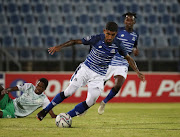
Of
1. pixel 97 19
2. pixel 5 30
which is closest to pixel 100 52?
pixel 5 30

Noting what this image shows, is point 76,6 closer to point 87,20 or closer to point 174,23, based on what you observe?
point 87,20

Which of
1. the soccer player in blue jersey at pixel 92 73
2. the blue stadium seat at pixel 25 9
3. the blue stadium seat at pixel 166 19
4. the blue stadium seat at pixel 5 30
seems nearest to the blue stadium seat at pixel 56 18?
the blue stadium seat at pixel 25 9

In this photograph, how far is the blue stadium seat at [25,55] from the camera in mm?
13508

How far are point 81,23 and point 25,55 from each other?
3.76 meters

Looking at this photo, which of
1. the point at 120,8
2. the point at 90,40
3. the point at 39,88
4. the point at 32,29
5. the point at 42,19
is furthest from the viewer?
the point at 120,8

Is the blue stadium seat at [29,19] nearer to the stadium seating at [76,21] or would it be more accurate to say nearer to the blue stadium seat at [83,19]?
the stadium seating at [76,21]

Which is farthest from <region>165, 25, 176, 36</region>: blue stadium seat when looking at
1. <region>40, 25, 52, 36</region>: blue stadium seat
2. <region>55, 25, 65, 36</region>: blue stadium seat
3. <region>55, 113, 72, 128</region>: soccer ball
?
<region>55, 113, 72, 128</region>: soccer ball

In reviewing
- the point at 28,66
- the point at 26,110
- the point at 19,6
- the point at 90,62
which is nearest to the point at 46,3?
the point at 19,6

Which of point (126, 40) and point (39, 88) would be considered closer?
point (39, 88)

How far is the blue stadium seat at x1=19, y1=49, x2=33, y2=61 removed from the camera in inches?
532

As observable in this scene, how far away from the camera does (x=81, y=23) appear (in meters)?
16.5

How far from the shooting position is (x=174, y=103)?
1338 centimetres

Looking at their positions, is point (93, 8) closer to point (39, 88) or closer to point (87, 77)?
point (39, 88)

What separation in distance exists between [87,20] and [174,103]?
5.61 metres
